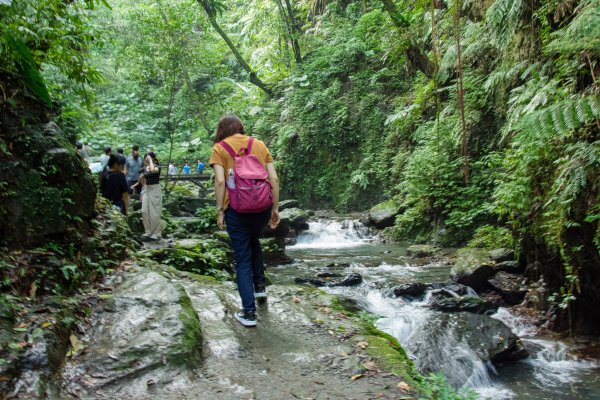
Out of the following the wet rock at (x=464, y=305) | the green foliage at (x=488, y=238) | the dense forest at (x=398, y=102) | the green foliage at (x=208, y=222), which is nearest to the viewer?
the dense forest at (x=398, y=102)

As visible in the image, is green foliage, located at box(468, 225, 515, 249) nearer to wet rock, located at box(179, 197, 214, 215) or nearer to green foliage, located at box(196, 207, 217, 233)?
green foliage, located at box(196, 207, 217, 233)

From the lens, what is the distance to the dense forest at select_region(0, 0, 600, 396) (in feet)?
18.1

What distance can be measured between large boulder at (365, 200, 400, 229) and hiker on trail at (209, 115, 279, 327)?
1199 centimetres

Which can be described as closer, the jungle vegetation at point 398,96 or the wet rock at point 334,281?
the jungle vegetation at point 398,96

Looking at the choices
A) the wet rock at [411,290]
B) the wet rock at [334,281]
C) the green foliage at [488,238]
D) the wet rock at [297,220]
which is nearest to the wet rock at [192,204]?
the wet rock at [297,220]

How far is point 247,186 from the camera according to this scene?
3.91 m

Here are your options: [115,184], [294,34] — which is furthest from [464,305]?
[294,34]

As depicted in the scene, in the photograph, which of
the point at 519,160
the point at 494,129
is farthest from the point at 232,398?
the point at 494,129

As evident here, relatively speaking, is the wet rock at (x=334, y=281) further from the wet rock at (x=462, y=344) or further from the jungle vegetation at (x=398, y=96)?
the jungle vegetation at (x=398, y=96)

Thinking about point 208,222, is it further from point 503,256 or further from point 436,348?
point 436,348

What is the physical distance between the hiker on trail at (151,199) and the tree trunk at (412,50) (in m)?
7.54

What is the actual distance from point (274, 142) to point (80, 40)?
2004 centimetres

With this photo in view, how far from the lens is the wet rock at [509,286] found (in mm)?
8016

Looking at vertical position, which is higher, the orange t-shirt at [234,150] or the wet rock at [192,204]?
the wet rock at [192,204]
